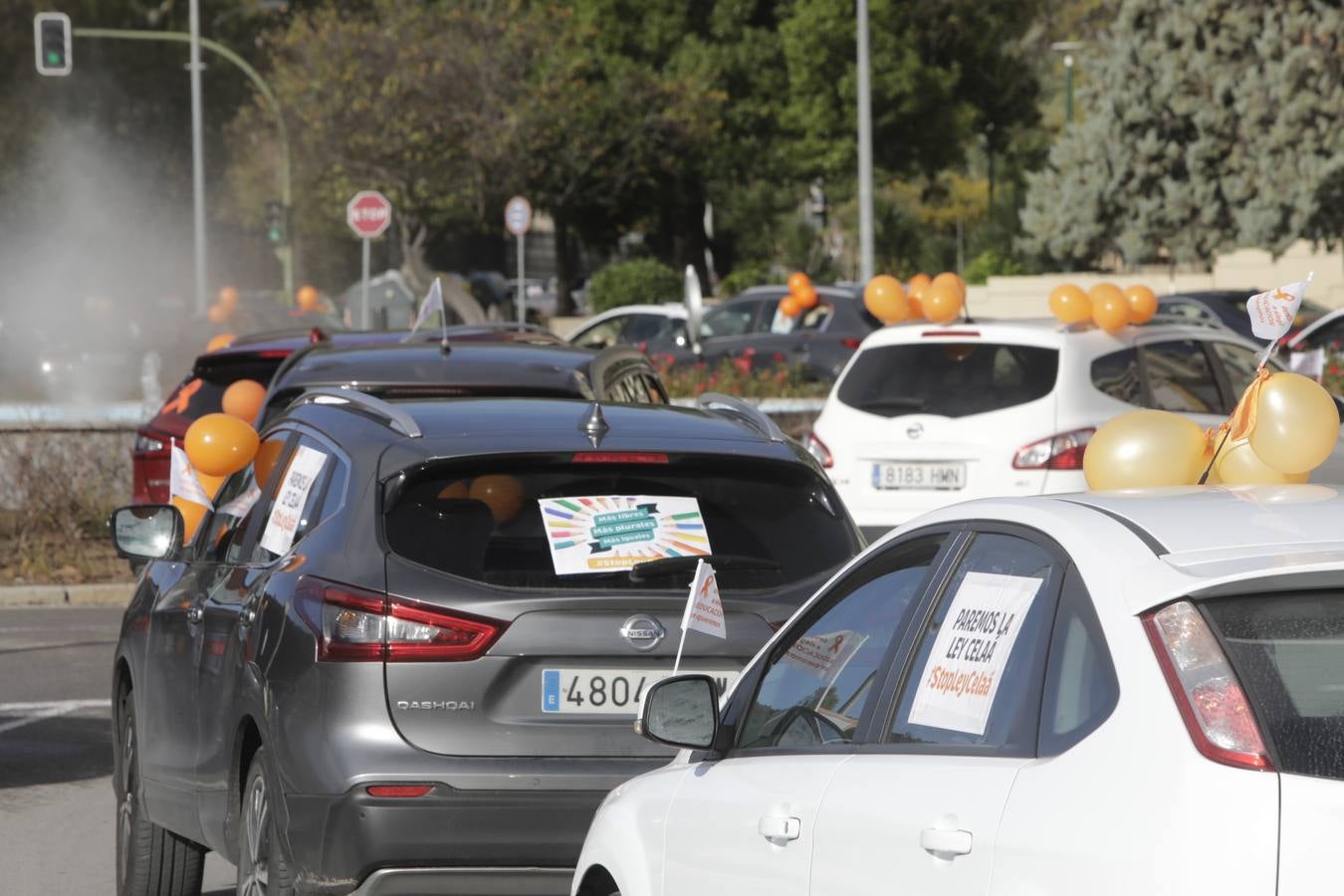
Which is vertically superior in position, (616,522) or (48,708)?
(616,522)

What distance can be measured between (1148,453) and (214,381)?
8452mm

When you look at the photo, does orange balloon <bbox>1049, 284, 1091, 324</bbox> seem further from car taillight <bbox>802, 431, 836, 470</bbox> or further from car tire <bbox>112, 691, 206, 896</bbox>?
car tire <bbox>112, 691, 206, 896</bbox>

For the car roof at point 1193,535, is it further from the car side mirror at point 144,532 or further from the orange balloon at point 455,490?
the car side mirror at point 144,532

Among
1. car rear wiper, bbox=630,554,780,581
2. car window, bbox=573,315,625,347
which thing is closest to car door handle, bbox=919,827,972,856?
car rear wiper, bbox=630,554,780,581

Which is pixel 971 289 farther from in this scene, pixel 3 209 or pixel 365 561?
pixel 365 561

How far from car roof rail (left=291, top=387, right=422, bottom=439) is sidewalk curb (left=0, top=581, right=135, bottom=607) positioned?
9.16 meters

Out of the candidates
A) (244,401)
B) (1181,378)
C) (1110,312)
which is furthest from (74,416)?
(1181,378)

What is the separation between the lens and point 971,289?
4791 centimetres

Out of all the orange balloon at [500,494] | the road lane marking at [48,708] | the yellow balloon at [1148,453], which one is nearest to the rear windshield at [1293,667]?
the yellow balloon at [1148,453]

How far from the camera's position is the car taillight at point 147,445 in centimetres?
1302

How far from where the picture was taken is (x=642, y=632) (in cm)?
542

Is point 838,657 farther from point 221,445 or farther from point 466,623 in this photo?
point 221,445

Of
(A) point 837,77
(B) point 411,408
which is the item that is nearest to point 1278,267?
(A) point 837,77

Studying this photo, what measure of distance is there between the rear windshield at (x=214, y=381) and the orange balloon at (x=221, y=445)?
4769mm
